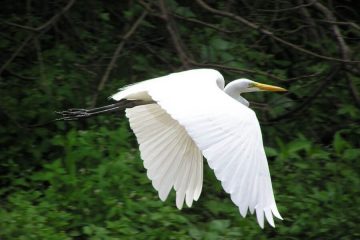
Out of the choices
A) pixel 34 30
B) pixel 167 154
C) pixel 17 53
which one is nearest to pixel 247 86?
pixel 167 154

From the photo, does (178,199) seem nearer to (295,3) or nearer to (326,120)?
(326,120)

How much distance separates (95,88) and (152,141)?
1.28 metres

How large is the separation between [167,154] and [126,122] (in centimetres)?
108

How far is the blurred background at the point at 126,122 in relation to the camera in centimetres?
466

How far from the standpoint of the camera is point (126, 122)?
5.45 m

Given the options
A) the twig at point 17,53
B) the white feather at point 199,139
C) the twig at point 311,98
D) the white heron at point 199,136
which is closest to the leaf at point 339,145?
the twig at point 311,98

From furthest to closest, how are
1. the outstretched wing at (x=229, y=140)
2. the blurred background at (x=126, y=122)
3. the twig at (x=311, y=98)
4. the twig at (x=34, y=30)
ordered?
the twig at (x=34, y=30), the twig at (x=311, y=98), the blurred background at (x=126, y=122), the outstretched wing at (x=229, y=140)

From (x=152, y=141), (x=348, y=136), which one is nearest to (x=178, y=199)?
(x=152, y=141)

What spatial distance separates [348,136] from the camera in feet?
18.7

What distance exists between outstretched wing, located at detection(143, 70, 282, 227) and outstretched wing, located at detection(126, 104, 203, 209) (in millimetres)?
503

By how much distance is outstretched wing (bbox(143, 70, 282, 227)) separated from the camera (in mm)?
3371

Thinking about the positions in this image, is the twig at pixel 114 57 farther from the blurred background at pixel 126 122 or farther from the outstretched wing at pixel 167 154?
the outstretched wing at pixel 167 154

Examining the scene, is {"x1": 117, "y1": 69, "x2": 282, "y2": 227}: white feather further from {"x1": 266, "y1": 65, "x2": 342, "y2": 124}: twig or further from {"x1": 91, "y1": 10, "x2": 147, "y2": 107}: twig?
{"x1": 266, "y1": 65, "x2": 342, "y2": 124}: twig

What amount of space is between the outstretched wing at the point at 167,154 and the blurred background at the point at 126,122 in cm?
26
